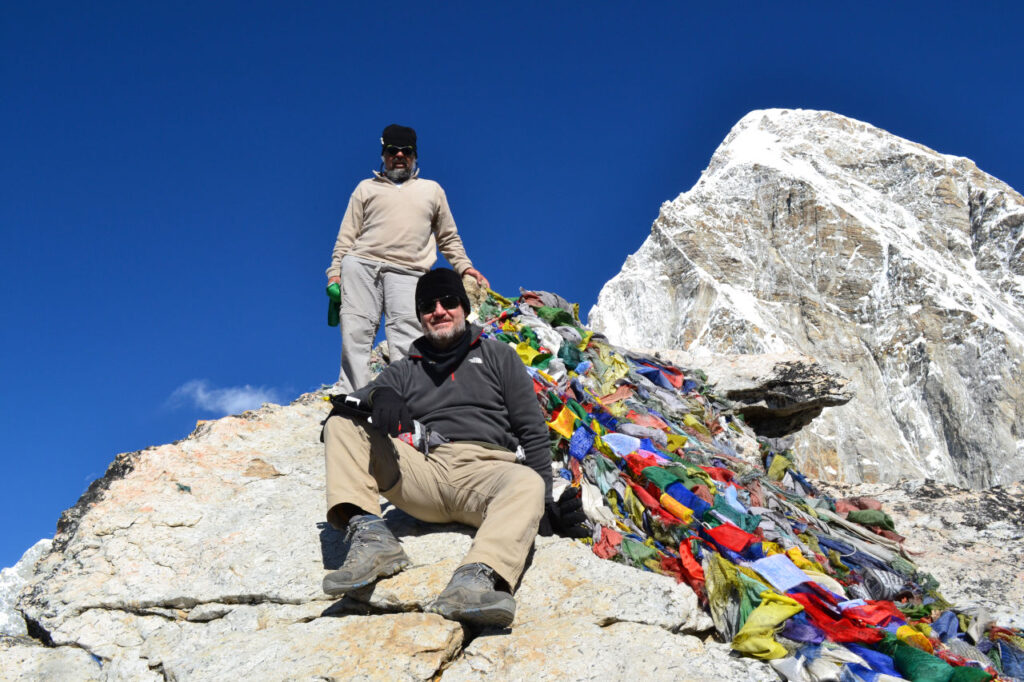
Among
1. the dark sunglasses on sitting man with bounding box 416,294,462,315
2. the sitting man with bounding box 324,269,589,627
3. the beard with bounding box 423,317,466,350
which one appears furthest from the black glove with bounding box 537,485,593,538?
the dark sunglasses on sitting man with bounding box 416,294,462,315

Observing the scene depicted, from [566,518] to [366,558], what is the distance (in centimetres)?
118

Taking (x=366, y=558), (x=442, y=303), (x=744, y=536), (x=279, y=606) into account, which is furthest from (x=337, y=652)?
(x=744, y=536)

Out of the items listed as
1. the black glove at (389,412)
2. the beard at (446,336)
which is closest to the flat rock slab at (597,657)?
the black glove at (389,412)

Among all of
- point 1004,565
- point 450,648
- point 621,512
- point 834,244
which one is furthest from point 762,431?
point 834,244

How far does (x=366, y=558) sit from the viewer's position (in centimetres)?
332

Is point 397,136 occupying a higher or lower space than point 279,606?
higher

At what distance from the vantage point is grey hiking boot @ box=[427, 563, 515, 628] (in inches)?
119

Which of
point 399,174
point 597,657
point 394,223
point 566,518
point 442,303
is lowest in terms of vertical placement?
point 597,657

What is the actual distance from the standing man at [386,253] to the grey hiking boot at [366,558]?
7.57ft

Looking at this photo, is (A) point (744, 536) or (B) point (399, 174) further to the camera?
(B) point (399, 174)

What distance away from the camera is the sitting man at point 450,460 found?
128 inches

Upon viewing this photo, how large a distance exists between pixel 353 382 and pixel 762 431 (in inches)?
209

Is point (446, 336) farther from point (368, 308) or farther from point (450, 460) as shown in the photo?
point (368, 308)

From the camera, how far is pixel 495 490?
3.66 meters
